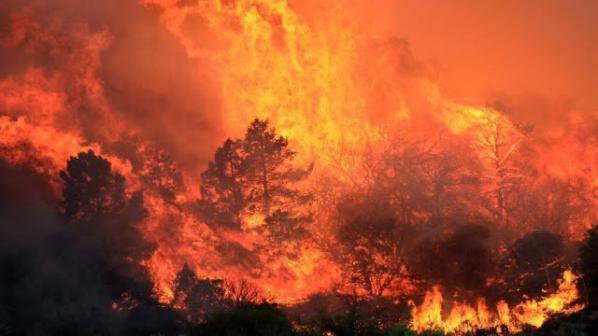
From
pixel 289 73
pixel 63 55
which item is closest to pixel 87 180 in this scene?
pixel 63 55

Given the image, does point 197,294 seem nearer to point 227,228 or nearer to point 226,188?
point 227,228

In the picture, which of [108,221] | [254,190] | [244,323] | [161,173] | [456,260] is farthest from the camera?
[161,173]

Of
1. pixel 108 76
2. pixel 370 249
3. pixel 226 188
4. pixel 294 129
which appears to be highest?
pixel 108 76

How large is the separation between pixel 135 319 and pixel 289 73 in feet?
95.0

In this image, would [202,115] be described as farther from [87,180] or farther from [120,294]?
[120,294]

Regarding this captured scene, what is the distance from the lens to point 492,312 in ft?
117

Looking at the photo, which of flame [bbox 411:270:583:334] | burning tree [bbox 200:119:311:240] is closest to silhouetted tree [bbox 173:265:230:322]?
burning tree [bbox 200:119:311:240]

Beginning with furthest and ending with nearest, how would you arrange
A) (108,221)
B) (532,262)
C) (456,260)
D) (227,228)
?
(227,228)
(108,221)
(456,260)
(532,262)

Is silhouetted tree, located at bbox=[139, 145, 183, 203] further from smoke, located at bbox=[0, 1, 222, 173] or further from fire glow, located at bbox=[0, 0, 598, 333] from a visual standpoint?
smoke, located at bbox=[0, 1, 222, 173]

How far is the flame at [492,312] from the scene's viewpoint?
2956cm

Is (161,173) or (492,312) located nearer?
(492,312)

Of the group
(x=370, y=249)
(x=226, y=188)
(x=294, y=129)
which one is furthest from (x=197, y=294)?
(x=294, y=129)

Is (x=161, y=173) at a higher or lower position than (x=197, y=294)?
higher

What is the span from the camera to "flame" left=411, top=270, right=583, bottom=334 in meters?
29.6
